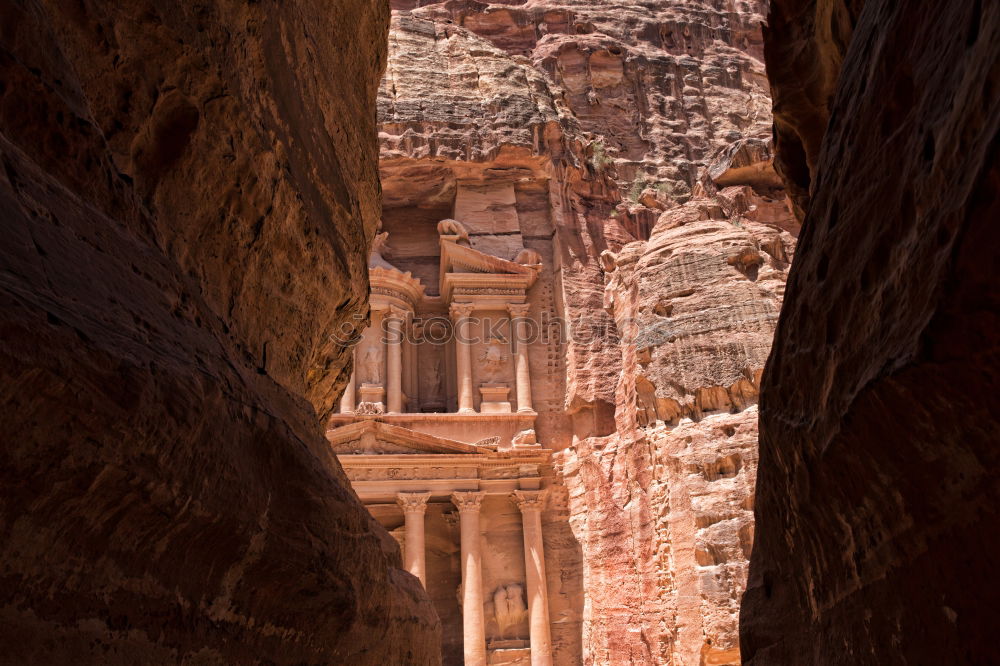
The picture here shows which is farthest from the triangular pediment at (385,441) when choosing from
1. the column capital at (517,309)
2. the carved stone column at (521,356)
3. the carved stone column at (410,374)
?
the column capital at (517,309)

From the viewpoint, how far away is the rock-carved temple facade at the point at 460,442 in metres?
20.8

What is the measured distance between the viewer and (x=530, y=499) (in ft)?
71.2

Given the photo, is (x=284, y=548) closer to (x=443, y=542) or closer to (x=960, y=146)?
A: (x=960, y=146)

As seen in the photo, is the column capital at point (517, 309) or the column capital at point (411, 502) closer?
the column capital at point (411, 502)

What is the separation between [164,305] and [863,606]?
240cm

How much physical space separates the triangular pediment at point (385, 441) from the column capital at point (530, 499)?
5.45ft

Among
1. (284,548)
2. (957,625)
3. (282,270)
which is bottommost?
(957,625)

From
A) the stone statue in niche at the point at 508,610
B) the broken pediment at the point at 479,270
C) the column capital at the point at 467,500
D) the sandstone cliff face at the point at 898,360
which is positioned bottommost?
the sandstone cliff face at the point at 898,360

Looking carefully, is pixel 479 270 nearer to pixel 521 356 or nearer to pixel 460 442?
pixel 521 356

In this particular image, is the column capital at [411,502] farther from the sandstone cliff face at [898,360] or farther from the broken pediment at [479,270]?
the sandstone cliff face at [898,360]

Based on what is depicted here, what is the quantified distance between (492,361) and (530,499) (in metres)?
3.92

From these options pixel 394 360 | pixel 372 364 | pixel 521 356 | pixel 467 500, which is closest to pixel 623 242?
pixel 521 356

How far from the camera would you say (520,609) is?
20922 mm

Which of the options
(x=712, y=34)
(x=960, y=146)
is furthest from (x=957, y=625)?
(x=712, y=34)
